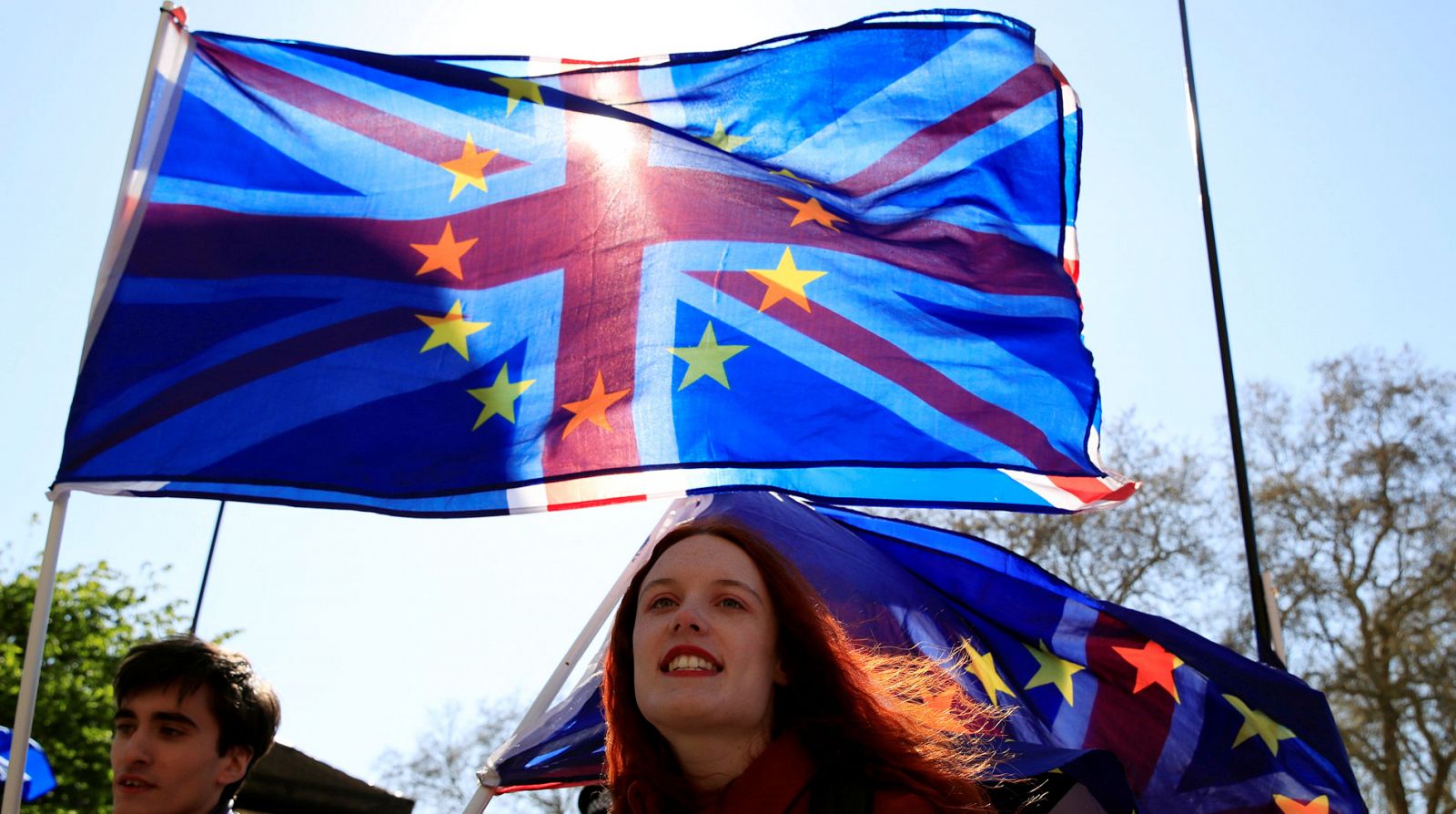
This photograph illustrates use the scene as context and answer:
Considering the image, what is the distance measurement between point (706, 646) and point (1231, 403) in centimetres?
472

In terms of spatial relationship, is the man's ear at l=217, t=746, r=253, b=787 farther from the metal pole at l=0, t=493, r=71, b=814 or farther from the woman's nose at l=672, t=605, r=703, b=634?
the woman's nose at l=672, t=605, r=703, b=634

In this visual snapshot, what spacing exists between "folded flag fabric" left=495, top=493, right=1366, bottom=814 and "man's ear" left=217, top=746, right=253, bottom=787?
1601 millimetres

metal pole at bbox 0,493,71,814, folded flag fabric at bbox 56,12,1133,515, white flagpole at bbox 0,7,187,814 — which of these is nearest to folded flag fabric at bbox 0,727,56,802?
white flagpole at bbox 0,7,187,814

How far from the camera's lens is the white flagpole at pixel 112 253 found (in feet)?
12.5

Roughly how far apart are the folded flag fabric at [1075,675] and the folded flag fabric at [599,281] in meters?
0.53

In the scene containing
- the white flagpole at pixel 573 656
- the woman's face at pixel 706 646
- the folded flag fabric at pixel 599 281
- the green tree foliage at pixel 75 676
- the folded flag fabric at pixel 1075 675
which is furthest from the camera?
the green tree foliage at pixel 75 676

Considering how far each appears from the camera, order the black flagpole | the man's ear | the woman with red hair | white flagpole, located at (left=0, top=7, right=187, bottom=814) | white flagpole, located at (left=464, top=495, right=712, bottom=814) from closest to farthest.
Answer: the woman with red hair < the man's ear < white flagpole, located at (left=0, top=7, right=187, bottom=814) < white flagpole, located at (left=464, top=495, right=712, bottom=814) < the black flagpole

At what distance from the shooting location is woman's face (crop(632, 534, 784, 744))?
257cm

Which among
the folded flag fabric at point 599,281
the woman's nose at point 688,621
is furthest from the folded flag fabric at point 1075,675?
the woman's nose at point 688,621

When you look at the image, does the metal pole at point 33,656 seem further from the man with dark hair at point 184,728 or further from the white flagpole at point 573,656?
the white flagpole at point 573,656

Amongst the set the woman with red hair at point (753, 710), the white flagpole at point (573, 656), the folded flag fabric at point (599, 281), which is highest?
the folded flag fabric at point (599, 281)

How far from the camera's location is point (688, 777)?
262 centimetres

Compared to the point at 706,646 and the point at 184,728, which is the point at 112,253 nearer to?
the point at 184,728

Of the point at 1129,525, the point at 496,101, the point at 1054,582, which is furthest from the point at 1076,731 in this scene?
the point at 1129,525
